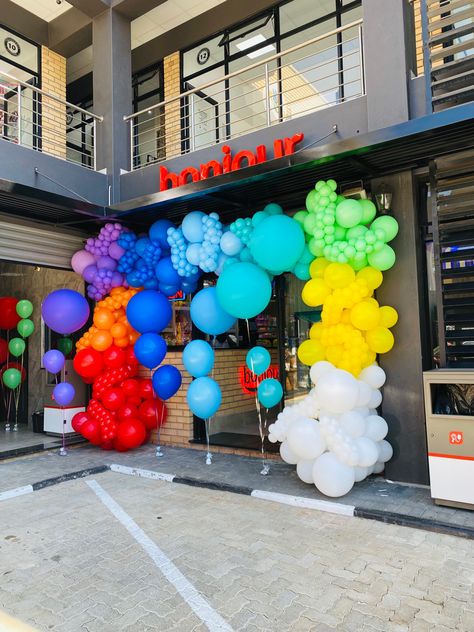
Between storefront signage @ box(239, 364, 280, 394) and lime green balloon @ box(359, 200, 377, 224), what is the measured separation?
2.89 meters

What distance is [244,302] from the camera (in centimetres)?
563

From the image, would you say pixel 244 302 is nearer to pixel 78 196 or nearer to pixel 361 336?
pixel 361 336

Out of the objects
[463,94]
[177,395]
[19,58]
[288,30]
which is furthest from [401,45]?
[19,58]

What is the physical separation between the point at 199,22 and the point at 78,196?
463 centimetres

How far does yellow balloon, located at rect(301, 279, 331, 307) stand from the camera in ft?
18.3

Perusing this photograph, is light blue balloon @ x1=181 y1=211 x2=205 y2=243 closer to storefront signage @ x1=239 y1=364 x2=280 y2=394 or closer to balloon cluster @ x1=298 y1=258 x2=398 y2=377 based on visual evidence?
balloon cluster @ x1=298 y1=258 x2=398 y2=377

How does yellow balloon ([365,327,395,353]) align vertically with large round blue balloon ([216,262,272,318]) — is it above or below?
below

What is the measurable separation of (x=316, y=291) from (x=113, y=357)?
3.77 metres

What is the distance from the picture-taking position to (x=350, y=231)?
541cm

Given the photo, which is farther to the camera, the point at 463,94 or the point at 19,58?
the point at 19,58

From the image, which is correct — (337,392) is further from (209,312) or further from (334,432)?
(209,312)

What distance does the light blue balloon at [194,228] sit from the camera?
6410 mm

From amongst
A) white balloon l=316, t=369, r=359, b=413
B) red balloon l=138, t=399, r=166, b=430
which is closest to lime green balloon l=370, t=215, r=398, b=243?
white balloon l=316, t=369, r=359, b=413

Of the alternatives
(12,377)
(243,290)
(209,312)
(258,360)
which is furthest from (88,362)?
(243,290)
